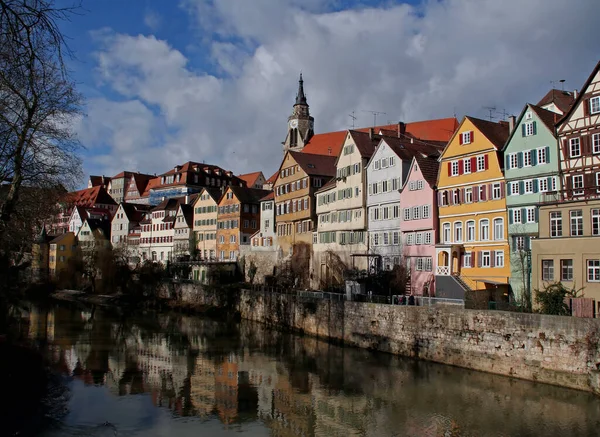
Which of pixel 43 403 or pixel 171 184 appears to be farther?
pixel 171 184

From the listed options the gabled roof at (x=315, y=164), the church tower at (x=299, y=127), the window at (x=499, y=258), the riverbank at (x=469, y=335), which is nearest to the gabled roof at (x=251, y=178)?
the church tower at (x=299, y=127)

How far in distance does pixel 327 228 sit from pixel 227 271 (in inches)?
624

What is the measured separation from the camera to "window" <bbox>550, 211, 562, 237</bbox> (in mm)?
25266

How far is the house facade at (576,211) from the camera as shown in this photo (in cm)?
2378

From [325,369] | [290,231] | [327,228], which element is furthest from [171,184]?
[325,369]

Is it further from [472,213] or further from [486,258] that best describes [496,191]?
[486,258]

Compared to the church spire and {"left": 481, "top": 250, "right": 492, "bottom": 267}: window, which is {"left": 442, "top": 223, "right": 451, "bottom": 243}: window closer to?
{"left": 481, "top": 250, "right": 492, "bottom": 267}: window

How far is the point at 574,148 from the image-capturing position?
90.6ft

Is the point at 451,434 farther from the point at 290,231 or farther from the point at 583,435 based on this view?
the point at 290,231

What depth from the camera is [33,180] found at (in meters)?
18.9

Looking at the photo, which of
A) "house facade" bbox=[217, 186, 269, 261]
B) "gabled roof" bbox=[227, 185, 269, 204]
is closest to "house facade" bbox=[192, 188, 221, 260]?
"house facade" bbox=[217, 186, 269, 261]

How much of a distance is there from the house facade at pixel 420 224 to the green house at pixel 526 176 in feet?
20.0

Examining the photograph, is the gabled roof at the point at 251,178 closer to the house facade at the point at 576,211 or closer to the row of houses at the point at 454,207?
the row of houses at the point at 454,207

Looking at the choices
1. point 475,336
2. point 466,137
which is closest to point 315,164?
point 466,137
